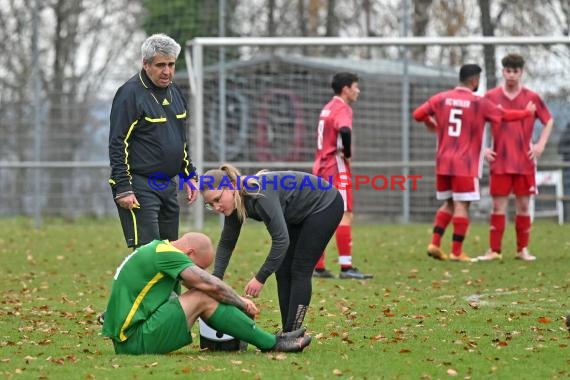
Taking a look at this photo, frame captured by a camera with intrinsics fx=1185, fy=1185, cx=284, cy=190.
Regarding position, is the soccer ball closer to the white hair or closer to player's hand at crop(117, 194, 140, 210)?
player's hand at crop(117, 194, 140, 210)

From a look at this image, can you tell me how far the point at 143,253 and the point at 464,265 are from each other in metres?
6.63

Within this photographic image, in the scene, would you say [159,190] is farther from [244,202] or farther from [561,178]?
[561,178]

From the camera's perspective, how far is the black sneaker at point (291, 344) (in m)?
7.41

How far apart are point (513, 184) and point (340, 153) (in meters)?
2.46

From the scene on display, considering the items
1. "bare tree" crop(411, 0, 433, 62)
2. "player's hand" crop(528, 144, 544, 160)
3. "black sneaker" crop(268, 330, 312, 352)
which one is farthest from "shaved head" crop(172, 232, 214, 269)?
"bare tree" crop(411, 0, 433, 62)

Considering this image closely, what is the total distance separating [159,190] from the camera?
28.4 ft

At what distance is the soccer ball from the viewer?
7.50 m

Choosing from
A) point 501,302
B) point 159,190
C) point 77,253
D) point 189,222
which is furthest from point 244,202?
point 189,222

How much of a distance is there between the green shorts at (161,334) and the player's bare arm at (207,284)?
20 cm

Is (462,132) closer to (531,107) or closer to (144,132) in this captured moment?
(531,107)

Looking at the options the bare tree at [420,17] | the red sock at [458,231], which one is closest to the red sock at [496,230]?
the red sock at [458,231]

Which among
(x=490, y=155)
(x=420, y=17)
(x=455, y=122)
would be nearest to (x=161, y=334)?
(x=455, y=122)

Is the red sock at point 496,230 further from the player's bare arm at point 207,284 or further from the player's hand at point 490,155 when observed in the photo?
the player's bare arm at point 207,284

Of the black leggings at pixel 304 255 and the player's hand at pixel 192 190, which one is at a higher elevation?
the player's hand at pixel 192 190
